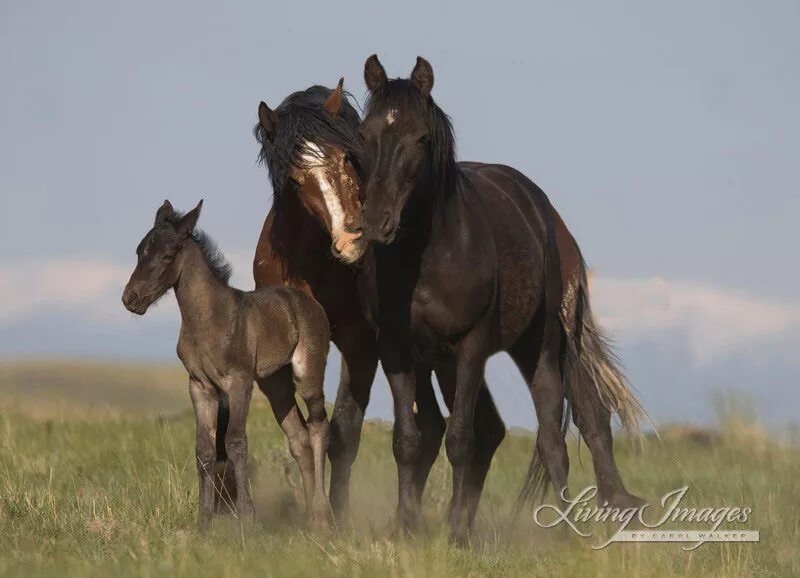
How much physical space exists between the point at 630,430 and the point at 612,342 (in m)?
0.65

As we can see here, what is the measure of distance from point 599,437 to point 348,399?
74.9 inches

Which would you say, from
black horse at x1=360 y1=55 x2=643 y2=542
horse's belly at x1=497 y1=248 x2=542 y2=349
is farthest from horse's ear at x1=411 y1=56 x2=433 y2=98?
horse's belly at x1=497 y1=248 x2=542 y2=349

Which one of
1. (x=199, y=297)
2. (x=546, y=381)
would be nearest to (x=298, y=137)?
(x=199, y=297)

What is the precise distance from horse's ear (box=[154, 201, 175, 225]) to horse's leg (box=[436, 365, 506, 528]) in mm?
2411

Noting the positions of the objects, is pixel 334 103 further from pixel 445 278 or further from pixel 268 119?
pixel 445 278

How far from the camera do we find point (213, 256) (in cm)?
800

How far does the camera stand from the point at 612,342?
376 inches

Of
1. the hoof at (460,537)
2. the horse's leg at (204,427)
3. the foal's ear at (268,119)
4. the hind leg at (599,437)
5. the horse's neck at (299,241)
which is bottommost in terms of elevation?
the hoof at (460,537)

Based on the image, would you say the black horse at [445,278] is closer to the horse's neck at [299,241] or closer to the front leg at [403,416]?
the front leg at [403,416]

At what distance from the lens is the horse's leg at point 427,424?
8.61m

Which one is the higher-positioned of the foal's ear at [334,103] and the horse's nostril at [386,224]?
the foal's ear at [334,103]

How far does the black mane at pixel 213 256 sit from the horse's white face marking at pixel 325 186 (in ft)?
2.47

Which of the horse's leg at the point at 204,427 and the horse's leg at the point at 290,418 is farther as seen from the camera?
the horse's leg at the point at 290,418

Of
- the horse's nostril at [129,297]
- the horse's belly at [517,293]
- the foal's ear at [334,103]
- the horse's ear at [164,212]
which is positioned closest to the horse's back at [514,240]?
the horse's belly at [517,293]
